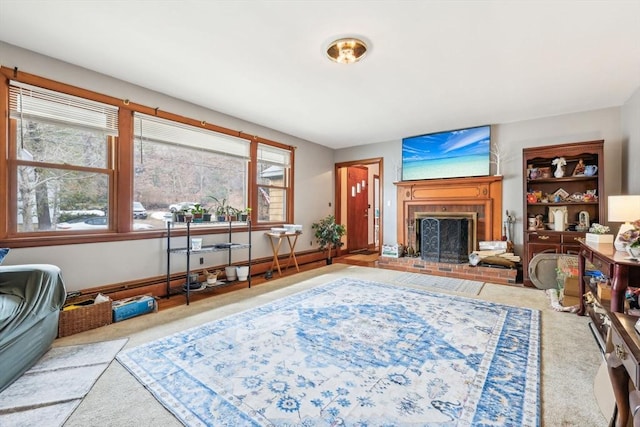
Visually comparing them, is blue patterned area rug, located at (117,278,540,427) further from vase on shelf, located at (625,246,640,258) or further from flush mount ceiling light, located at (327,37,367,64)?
flush mount ceiling light, located at (327,37,367,64)

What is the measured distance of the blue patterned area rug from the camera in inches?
57.9

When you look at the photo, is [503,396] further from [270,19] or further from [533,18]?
[270,19]

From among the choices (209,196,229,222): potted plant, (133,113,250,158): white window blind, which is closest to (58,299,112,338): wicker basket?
(209,196,229,222): potted plant

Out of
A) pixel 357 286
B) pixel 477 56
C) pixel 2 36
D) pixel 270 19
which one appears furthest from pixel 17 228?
pixel 477 56

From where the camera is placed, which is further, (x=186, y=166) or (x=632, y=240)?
(x=186, y=166)

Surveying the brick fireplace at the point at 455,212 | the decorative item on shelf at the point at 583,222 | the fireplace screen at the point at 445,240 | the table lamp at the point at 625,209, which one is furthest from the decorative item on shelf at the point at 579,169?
the fireplace screen at the point at 445,240

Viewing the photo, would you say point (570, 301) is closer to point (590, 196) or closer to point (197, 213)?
point (590, 196)

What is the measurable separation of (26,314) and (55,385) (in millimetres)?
502

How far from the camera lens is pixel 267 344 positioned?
7.22 ft

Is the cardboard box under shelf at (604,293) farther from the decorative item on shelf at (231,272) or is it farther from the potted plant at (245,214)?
the potted plant at (245,214)

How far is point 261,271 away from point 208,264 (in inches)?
38.4

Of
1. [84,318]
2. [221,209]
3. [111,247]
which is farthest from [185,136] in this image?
[84,318]

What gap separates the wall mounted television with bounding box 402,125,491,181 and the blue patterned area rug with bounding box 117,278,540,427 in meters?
2.68

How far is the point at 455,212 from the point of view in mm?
5062
